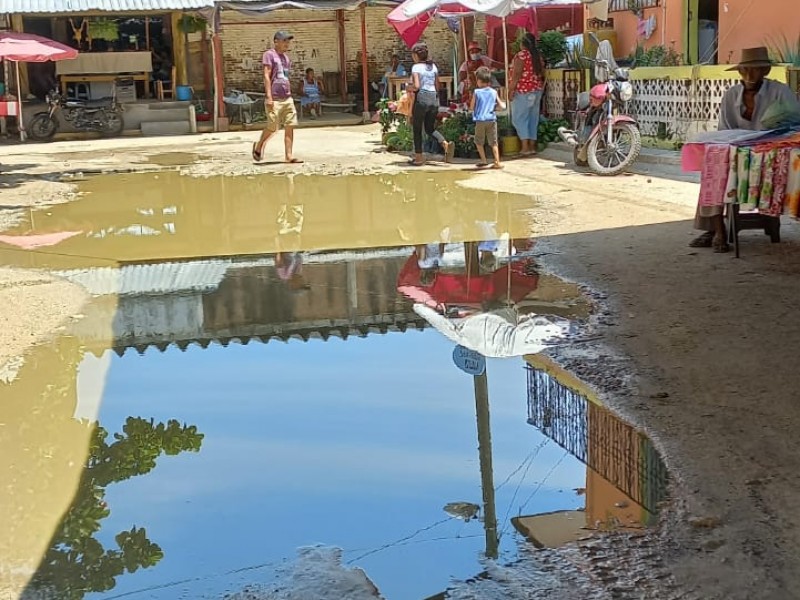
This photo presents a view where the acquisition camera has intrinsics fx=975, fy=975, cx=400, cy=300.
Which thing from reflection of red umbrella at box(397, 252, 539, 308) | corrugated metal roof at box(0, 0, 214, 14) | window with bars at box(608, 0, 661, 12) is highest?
corrugated metal roof at box(0, 0, 214, 14)

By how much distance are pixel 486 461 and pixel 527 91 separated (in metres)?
11.0

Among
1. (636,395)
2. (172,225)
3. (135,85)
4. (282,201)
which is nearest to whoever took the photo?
(636,395)

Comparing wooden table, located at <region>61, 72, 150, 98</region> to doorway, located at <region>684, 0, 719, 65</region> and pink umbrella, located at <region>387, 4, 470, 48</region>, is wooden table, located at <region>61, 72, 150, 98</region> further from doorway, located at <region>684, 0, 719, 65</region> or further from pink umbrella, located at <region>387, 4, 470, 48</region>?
doorway, located at <region>684, 0, 719, 65</region>

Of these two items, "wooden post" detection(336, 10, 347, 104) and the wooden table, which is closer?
the wooden table

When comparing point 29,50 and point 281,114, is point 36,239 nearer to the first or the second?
point 281,114

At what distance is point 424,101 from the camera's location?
13977 millimetres

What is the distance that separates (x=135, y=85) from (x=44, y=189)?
12.0 metres

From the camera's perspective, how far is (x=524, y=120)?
14.8m

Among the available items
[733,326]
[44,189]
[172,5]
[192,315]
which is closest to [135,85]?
[172,5]

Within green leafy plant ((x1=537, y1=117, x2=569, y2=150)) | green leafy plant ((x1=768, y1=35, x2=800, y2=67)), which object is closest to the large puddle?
green leafy plant ((x1=768, y1=35, x2=800, y2=67))

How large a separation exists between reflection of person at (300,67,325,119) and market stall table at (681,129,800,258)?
1826cm

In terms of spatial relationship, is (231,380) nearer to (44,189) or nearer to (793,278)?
(793,278)

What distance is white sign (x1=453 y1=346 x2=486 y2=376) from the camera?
530 centimetres

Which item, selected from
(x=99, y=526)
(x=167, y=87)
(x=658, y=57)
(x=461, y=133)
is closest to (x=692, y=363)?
(x=99, y=526)
